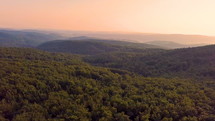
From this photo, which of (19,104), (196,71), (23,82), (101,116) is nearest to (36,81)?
(23,82)

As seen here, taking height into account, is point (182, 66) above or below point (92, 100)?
above

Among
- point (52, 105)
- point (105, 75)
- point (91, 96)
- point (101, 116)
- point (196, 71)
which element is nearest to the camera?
point (101, 116)

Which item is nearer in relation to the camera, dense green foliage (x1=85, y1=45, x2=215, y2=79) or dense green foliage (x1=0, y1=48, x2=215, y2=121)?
dense green foliage (x1=0, y1=48, x2=215, y2=121)

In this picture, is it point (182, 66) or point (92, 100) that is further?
point (182, 66)

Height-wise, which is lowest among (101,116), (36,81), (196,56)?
(101,116)

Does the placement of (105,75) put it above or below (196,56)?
below

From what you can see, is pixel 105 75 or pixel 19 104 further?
pixel 105 75

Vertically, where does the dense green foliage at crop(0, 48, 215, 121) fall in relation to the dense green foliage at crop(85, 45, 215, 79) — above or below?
below

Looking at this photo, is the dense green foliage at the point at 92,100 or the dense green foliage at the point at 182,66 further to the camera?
the dense green foliage at the point at 182,66

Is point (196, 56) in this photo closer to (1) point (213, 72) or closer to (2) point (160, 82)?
(1) point (213, 72)

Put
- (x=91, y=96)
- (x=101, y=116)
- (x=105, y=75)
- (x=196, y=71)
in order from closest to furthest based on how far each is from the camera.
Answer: (x=101, y=116) < (x=91, y=96) < (x=105, y=75) < (x=196, y=71)

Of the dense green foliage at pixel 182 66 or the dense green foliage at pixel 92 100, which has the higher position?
the dense green foliage at pixel 182 66
